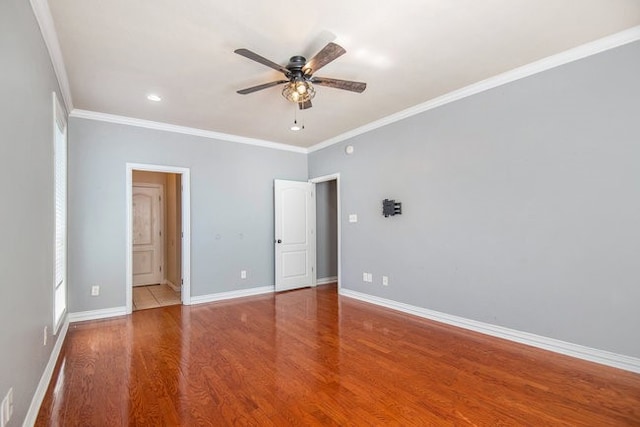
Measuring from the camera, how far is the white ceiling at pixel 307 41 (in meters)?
2.18

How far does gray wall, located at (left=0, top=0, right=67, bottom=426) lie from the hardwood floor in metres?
0.56

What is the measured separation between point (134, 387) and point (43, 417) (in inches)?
20.6

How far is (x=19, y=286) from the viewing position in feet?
5.87

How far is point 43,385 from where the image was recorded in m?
2.28

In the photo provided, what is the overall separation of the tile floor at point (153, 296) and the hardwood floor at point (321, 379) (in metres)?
1.07

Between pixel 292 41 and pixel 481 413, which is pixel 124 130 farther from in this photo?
pixel 481 413

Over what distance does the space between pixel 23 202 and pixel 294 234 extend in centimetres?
414

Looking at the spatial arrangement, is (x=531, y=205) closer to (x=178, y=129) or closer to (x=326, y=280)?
(x=326, y=280)

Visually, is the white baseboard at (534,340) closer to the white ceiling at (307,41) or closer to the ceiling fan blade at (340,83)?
the white ceiling at (307,41)

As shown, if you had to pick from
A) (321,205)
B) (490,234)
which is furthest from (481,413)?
(321,205)

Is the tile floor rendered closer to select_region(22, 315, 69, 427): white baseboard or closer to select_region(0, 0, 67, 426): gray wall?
select_region(22, 315, 69, 427): white baseboard

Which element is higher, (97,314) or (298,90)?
(298,90)

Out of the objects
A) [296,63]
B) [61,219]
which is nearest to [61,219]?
[61,219]

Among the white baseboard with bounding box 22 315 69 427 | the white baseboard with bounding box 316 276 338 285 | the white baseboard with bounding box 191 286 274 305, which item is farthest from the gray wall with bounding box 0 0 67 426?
the white baseboard with bounding box 316 276 338 285
